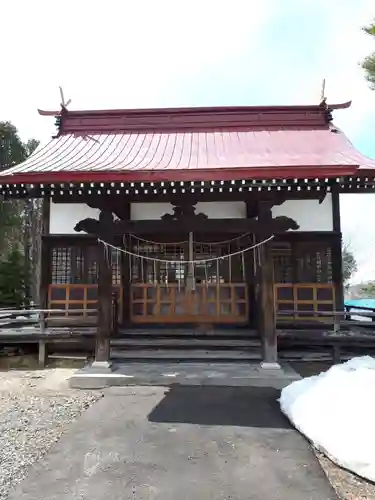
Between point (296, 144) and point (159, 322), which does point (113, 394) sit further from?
point (296, 144)

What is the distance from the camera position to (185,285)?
331 inches

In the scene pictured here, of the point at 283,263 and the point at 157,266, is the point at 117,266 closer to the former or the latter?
the point at 157,266

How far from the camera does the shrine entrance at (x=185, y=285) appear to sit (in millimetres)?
8398

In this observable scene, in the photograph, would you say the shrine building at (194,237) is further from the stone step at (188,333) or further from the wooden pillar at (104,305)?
the stone step at (188,333)

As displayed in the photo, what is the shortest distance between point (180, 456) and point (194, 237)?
18.2 feet

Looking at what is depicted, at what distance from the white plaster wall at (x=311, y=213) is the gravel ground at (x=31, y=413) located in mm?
5380

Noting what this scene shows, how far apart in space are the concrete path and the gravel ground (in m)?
0.16

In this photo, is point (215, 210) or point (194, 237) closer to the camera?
point (215, 210)

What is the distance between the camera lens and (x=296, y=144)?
356 inches

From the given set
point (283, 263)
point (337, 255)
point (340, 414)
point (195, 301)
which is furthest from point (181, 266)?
point (340, 414)

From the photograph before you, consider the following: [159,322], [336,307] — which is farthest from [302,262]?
[159,322]

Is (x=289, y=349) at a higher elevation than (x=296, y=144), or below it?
below

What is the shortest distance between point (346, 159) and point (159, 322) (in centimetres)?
526

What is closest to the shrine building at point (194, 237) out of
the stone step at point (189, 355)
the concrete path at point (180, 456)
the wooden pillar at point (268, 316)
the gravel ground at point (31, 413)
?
the wooden pillar at point (268, 316)
